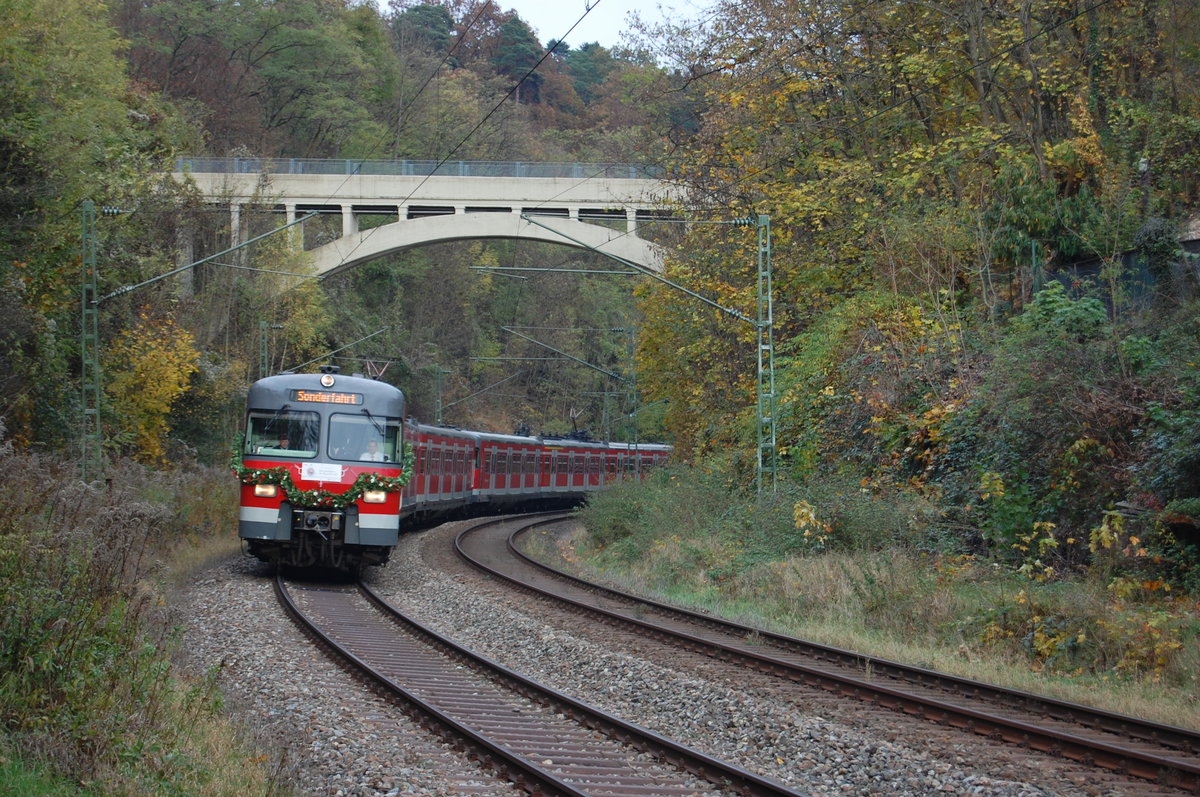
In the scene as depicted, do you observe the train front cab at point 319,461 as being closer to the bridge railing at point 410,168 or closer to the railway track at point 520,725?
the railway track at point 520,725

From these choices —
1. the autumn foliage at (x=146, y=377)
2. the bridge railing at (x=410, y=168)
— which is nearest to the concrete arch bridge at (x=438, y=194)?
the bridge railing at (x=410, y=168)

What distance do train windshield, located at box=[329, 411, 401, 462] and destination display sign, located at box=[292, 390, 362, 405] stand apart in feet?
0.63

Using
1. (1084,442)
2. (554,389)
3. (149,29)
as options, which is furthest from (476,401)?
(1084,442)

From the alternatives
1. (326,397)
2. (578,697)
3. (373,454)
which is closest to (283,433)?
(326,397)

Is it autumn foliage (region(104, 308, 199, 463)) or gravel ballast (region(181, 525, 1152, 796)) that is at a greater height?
autumn foliage (region(104, 308, 199, 463))

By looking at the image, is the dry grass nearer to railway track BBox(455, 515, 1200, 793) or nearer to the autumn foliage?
railway track BBox(455, 515, 1200, 793)

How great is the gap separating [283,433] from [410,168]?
972 inches

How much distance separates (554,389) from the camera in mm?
69812

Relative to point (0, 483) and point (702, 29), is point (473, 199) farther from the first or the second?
point (0, 483)

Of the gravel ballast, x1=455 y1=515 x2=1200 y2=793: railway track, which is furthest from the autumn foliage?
x1=455 y1=515 x2=1200 y2=793: railway track

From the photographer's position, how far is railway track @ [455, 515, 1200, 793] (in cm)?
753

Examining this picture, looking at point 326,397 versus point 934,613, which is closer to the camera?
point 934,613

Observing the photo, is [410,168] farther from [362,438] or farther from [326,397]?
[362,438]

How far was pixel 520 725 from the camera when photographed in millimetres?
8961
